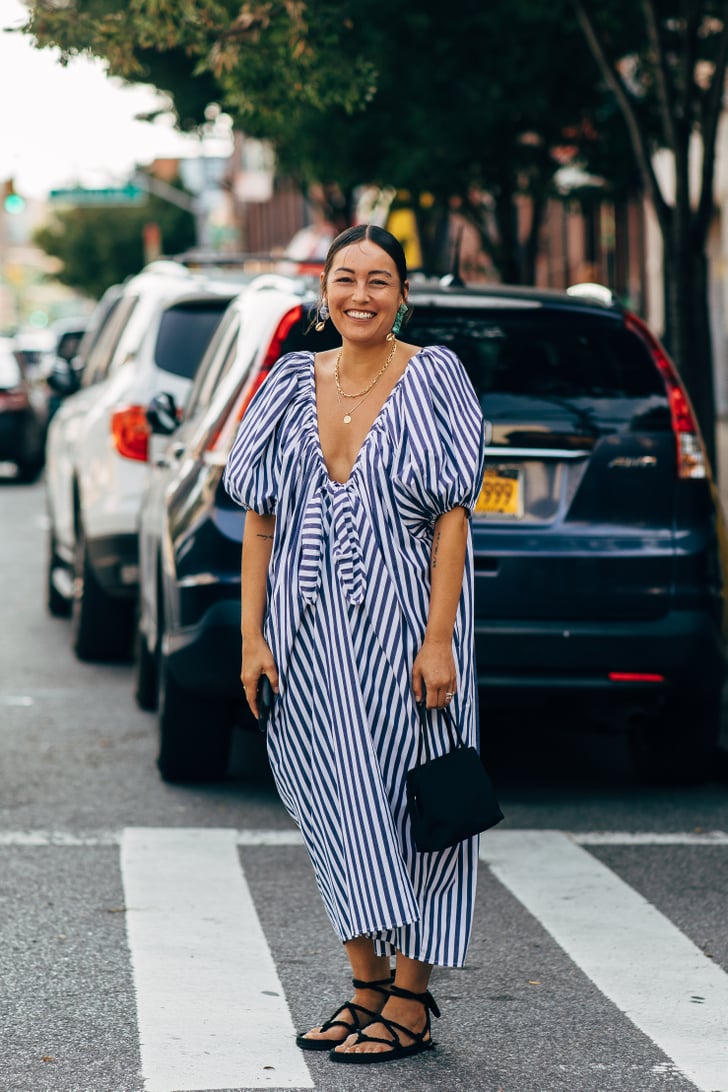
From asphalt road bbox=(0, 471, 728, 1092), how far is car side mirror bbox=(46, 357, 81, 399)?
13.5ft

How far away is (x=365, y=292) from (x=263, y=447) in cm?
40

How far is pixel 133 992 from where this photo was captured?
4.95 meters

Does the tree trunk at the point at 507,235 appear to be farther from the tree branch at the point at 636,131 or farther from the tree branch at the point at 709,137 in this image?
the tree branch at the point at 709,137

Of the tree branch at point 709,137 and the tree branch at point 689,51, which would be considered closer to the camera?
the tree branch at point 709,137

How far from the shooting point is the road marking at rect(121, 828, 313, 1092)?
4.36 m

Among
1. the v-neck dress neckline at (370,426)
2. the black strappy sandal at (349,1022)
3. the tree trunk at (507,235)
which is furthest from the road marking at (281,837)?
the tree trunk at (507,235)

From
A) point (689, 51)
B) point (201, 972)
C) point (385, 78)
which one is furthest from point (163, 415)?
point (385, 78)

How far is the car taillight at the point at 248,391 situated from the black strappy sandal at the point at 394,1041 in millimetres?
2663


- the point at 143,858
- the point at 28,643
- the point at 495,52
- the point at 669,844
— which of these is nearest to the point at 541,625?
the point at 669,844

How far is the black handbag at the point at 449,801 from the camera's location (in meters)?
4.30

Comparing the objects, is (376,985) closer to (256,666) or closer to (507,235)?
(256,666)

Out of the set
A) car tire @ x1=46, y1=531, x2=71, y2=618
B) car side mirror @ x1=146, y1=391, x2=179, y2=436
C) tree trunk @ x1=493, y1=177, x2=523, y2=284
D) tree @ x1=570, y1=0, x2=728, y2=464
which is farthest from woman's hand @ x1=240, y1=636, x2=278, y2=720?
tree trunk @ x1=493, y1=177, x2=523, y2=284

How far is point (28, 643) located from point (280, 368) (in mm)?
7105

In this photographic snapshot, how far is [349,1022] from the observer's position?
4.55 metres
